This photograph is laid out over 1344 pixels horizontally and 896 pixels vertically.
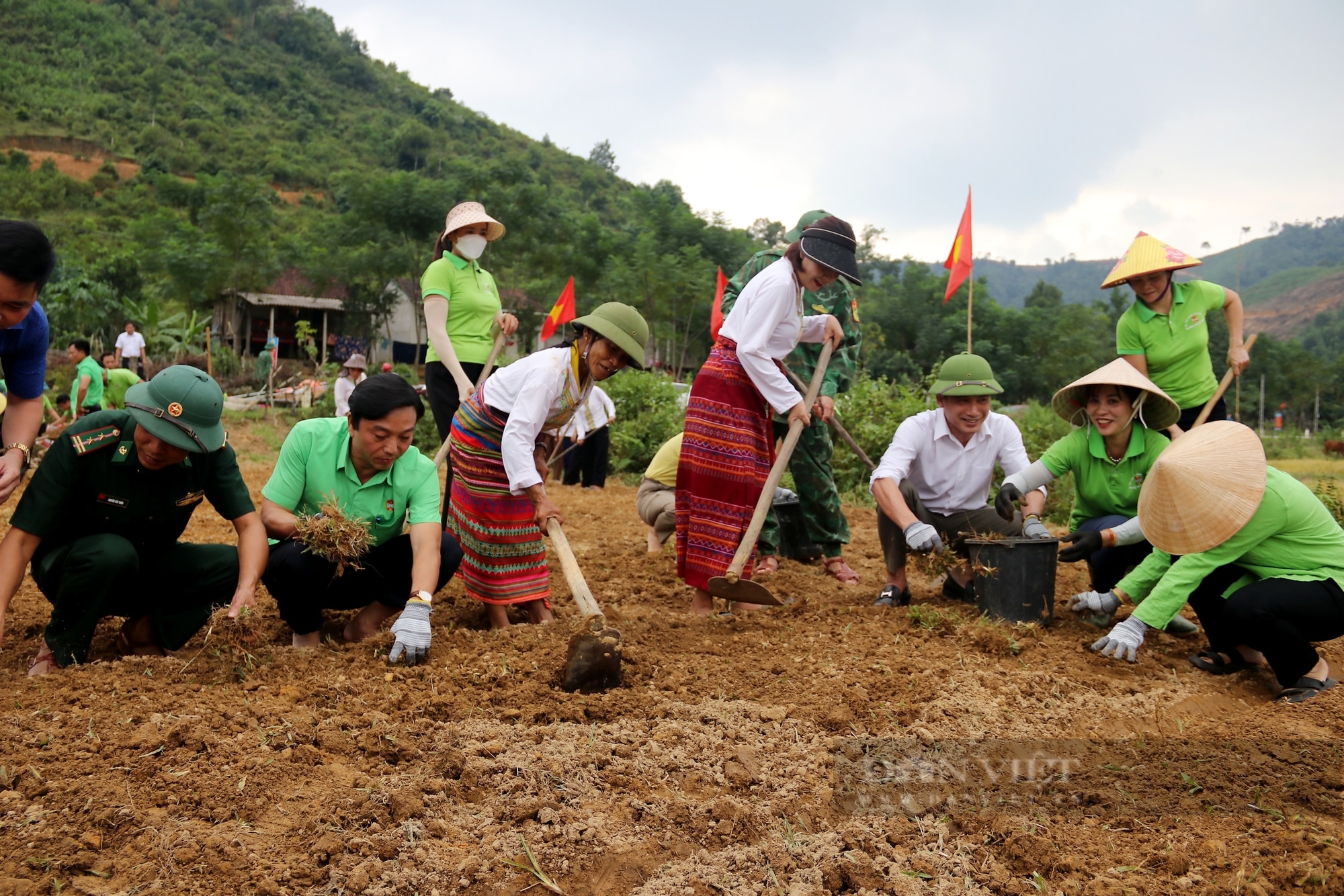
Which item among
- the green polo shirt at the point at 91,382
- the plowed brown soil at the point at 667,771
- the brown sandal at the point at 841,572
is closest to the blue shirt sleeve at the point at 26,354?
the plowed brown soil at the point at 667,771

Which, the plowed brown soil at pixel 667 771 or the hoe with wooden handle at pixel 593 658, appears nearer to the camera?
the plowed brown soil at pixel 667 771

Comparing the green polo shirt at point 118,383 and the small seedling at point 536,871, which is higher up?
the small seedling at point 536,871

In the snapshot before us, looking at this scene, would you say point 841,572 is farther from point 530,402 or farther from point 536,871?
point 536,871

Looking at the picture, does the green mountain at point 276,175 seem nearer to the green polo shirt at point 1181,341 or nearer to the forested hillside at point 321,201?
the forested hillside at point 321,201

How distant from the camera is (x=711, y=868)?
1.86 meters

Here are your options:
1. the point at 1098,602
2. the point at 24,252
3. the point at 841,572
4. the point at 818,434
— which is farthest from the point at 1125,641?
the point at 24,252

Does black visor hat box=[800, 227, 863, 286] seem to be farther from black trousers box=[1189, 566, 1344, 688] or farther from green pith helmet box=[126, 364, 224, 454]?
green pith helmet box=[126, 364, 224, 454]

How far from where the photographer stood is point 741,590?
3480mm

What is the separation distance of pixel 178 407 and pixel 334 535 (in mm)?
603

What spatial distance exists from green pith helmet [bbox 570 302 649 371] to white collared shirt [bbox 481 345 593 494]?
0.17m

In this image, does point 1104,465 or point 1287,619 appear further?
point 1104,465

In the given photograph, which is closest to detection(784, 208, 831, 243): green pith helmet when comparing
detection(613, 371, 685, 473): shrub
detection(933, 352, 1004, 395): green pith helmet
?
detection(933, 352, 1004, 395): green pith helmet

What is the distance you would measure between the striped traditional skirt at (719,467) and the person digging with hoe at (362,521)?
954 millimetres

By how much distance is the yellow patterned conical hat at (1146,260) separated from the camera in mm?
3982
